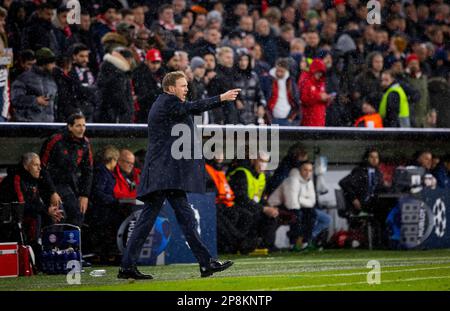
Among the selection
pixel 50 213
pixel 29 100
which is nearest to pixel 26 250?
pixel 50 213

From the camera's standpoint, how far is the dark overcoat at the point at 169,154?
1159 cm

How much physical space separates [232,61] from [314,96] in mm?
1480

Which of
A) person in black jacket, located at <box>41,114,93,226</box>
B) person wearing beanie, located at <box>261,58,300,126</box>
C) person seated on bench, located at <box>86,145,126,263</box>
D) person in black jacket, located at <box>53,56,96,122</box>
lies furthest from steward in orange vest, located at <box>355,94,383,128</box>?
person in black jacket, located at <box>41,114,93,226</box>

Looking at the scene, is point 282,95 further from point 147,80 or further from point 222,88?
point 147,80

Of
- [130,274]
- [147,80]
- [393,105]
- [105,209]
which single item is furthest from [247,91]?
[130,274]

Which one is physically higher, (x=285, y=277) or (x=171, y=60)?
(x=171, y=60)

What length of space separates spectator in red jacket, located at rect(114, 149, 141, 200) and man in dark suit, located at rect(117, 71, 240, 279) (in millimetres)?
3808

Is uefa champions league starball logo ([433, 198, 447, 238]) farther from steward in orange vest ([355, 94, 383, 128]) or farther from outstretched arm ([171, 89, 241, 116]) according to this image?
outstretched arm ([171, 89, 241, 116])

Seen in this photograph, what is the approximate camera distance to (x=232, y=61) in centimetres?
1756

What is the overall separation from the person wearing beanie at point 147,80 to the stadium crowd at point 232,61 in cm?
1

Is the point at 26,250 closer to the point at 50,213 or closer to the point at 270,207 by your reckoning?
the point at 50,213

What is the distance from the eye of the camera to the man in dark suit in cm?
1159

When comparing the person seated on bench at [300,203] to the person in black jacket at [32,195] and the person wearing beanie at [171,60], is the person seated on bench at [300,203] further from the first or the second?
the person in black jacket at [32,195]
